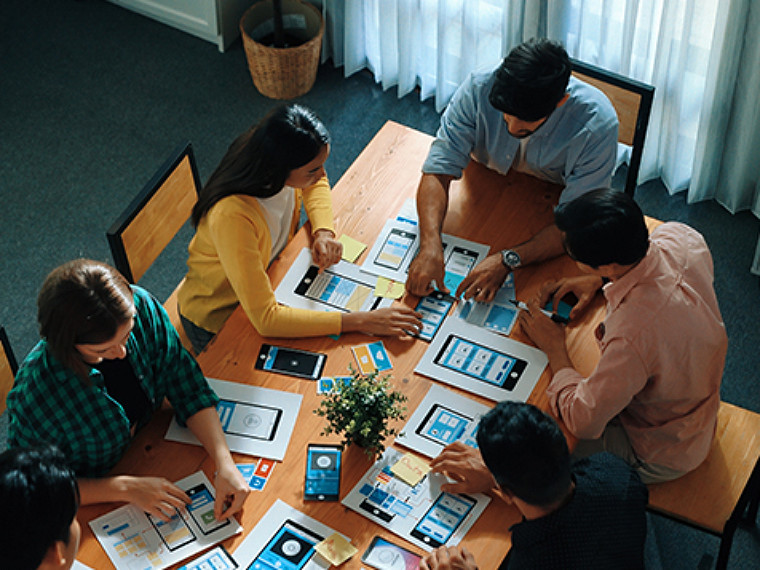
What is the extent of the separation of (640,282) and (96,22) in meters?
A: 3.83

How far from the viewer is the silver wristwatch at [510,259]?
2.63 m

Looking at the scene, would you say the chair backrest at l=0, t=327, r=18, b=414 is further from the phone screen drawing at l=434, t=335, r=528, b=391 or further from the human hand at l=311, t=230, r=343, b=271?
the phone screen drawing at l=434, t=335, r=528, b=391

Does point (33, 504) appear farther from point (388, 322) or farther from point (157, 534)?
point (388, 322)

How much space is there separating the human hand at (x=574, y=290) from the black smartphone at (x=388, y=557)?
0.87m

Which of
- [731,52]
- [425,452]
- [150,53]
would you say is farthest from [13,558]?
[150,53]

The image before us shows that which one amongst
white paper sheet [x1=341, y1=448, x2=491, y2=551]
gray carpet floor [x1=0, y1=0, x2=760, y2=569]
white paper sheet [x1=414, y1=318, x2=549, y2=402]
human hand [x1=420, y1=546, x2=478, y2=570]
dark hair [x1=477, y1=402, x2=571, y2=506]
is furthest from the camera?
gray carpet floor [x1=0, y1=0, x2=760, y2=569]

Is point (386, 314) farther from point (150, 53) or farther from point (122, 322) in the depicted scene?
point (150, 53)

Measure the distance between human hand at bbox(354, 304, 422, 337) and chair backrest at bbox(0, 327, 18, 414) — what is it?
3.15 feet

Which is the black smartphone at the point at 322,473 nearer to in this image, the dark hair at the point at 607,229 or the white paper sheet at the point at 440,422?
the white paper sheet at the point at 440,422

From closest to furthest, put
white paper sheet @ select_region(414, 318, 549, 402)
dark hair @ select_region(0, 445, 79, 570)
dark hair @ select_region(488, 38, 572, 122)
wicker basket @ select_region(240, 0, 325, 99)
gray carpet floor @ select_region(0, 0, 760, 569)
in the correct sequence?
dark hair @ select_region(0, 445, 79, 570)
white paper sheet @ select_region(414, 318, 549, 402)
dark hair @ select_region(488, 38, 572, 122)
gray carpet floor @ select_region(0, 0, 760, 569)
wicker basket @ select_region(240, 0, 325, 99)

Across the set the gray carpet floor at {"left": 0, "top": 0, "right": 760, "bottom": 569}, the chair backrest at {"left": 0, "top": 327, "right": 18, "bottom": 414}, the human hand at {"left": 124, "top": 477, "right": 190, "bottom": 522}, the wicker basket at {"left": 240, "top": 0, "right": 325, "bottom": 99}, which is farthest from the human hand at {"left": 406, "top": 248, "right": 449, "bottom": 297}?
the wicker basket at {"left": 240, "top": 0, "right": 325, "bottom": 99}

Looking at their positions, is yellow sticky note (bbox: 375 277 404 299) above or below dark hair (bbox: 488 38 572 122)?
below

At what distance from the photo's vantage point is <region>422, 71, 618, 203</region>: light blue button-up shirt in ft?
8.93

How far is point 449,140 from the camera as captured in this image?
2.88 metres
